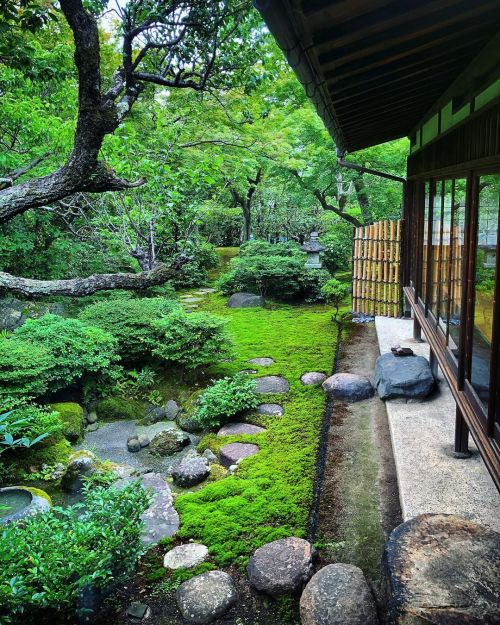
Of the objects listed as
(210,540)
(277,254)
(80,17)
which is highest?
(80,17)

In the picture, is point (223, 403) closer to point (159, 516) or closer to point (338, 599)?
point (159, 516)

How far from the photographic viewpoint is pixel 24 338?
7.09 meters

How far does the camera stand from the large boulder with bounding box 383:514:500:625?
2457 mm

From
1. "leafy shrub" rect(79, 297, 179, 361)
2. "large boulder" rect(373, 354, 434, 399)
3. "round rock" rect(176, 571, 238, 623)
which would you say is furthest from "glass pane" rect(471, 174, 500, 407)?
"leafy shrub" rect(79, 297, 179, 361)

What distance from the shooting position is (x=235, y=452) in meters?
5.54

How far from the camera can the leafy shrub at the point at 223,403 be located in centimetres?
634

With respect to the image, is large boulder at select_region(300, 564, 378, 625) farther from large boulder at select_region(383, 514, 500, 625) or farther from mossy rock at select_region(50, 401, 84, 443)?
mossy rock at select_region(50, 401, 84, 443)

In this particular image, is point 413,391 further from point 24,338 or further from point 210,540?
point 24,338

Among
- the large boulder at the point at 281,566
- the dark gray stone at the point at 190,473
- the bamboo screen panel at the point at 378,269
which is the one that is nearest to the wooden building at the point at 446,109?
the large boulder at the point at 281,566

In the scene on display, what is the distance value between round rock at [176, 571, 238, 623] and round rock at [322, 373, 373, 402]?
345 centimetres

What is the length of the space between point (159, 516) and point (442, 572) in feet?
8.74

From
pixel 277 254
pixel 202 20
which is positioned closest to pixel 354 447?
pixel 202 20

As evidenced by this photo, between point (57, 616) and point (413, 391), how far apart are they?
429 centimetres

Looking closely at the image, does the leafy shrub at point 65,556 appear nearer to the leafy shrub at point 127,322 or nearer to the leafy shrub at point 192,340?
the leafy shrub at point 192,340
